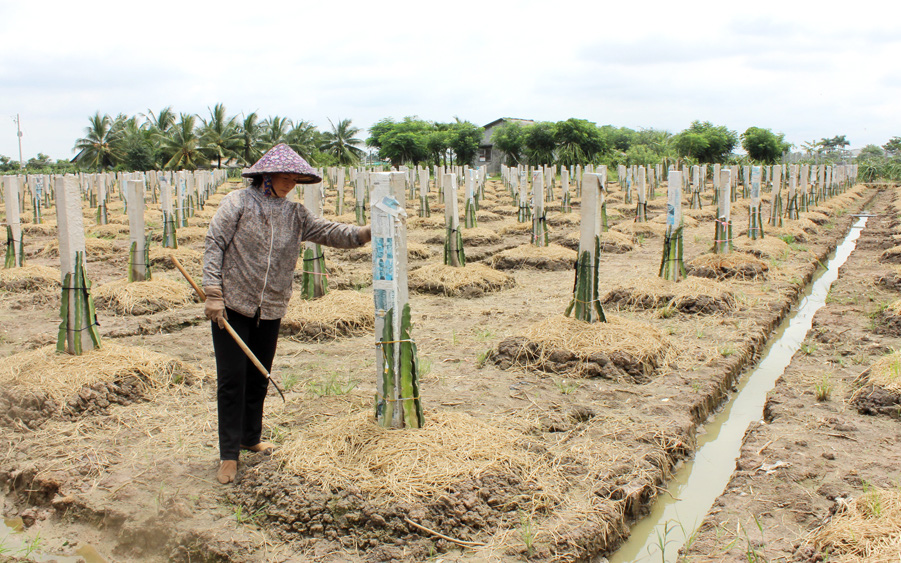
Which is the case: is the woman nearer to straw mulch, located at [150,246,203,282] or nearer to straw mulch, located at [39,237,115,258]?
straw mulch, located at [150,246,203,282]

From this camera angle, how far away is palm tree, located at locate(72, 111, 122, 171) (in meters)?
→ 46.8

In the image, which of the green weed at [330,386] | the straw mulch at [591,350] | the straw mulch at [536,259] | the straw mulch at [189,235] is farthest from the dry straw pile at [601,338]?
the straw mulch at [189,235]

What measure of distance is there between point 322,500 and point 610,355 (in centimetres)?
295

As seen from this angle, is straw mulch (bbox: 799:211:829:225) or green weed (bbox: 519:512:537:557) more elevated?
straw mulch (bbox: 799:211:829:225)

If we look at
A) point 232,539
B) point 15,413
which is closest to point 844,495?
point 232,539

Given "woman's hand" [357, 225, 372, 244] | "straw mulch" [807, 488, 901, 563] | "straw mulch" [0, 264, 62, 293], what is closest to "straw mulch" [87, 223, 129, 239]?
"straw mulch" [0, 264, 62, 293]

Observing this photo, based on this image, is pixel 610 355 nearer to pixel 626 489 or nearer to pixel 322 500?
pixel 626 489

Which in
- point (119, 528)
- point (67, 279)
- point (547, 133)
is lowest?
point (119, 528)

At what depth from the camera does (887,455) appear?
380 cm

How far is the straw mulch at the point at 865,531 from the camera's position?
2643mm

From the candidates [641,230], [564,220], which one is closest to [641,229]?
[641,230]

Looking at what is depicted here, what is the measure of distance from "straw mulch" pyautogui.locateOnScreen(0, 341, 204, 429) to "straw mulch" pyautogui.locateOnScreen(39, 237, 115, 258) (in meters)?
8.28

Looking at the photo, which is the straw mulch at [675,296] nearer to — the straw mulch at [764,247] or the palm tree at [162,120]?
the straw mulch at [764,247]

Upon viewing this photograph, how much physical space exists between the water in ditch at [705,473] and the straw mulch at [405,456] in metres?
0.59
